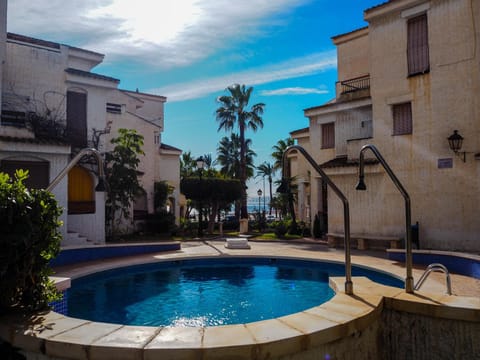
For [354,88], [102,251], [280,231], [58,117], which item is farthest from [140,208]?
[354,88]

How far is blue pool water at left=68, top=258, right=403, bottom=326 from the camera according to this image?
849cm

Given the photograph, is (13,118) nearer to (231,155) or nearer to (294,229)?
(294,229)

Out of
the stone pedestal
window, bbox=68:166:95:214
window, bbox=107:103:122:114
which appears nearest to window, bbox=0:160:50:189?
window, bbox=68:166:95:214

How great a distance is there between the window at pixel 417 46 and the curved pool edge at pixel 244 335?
12.7 metres

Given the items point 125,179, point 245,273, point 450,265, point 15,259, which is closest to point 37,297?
point 15,259

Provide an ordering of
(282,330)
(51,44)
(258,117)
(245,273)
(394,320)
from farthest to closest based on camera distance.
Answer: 1. (258,117)
2. (51,44)
3. (245,273)
4. (394,320)
5. (282,330)

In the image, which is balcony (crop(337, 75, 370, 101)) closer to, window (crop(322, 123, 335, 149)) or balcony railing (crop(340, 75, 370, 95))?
balcony railing (crop(340, 75, 370, 95))

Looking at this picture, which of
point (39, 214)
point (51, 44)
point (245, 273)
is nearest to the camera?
point (39, 214)

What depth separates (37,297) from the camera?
5.18 meters

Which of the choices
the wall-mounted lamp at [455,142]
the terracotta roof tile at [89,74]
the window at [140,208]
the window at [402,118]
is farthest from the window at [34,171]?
the wall-mounted lamp at [455,142]

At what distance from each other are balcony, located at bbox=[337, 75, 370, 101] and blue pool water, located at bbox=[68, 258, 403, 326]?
403 inches

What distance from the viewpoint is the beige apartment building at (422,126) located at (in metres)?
13.8

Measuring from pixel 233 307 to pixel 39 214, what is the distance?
5594 mm

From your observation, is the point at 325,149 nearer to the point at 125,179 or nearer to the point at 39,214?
the point at 125,179
